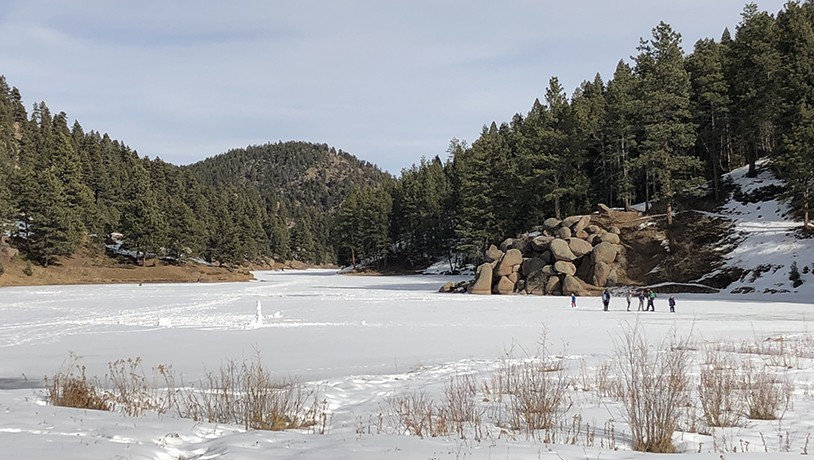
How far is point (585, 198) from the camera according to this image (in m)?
62.9

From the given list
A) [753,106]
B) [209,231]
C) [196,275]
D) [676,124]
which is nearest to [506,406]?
[676,124]

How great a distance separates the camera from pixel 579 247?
4366cm

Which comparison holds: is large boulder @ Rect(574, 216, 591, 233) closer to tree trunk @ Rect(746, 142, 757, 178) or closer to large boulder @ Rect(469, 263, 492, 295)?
large boulder @ Rect(469, 263, 492, 295)

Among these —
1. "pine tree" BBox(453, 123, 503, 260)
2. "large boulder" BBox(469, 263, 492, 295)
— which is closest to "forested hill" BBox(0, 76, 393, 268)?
"pine tree" BBox(453, 123, 503, 260)

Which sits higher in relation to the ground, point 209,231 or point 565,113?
point 565,113

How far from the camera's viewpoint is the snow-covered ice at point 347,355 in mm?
5816

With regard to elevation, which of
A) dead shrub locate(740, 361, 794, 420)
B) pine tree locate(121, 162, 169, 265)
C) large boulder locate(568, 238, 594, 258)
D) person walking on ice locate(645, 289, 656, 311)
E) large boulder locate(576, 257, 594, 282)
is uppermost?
pine tree locate(121, 162, 169, 265)

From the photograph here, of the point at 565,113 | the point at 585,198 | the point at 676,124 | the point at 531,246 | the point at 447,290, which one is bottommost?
the point at 447,290

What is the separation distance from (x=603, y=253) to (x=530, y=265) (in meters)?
5.69

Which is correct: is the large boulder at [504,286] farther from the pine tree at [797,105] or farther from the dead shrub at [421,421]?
the dead shrub at [421,421]

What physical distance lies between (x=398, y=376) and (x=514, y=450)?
6.53 metres

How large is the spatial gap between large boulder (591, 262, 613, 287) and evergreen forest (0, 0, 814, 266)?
9080 mm

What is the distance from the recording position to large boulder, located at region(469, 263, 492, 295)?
148 feet

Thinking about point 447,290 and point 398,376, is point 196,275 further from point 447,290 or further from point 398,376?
point 398,376
